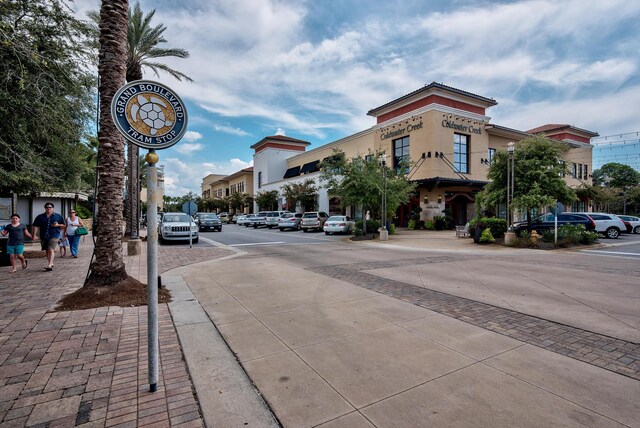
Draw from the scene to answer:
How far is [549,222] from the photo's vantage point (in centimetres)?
1923

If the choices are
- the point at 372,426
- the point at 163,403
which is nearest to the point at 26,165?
the point at 163,403

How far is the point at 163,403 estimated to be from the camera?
2998 mm

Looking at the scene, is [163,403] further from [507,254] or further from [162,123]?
[507,254]

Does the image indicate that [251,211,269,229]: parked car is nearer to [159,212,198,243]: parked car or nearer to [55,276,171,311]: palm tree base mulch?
[159,212,198,243]: parked car

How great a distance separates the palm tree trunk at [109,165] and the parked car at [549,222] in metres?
19.4

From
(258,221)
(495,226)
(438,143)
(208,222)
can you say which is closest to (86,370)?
(495,226)

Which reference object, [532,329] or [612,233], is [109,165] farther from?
[612,233]

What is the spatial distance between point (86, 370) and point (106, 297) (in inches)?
112

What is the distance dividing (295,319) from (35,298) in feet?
16.7

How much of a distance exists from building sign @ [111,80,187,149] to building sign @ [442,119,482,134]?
30483 mm

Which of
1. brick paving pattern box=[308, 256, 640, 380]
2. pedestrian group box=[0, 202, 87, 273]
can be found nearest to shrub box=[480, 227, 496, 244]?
brick paving pattern box=[308, 256, 640, 380]

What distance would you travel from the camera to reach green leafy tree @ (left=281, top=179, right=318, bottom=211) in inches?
1564

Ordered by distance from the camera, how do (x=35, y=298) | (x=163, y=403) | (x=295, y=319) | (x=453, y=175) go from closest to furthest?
1. (x=163, y=403)
2. (x=295, y=319)
3. (x=35, y=298)
4. (x=453, y=175)

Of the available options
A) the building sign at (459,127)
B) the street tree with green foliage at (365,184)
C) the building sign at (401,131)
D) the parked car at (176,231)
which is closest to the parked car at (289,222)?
the street tree with green foliage at (365,184)
